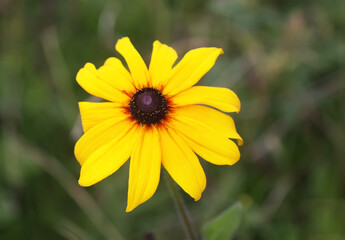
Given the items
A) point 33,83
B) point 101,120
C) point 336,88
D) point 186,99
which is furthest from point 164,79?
point 33,83

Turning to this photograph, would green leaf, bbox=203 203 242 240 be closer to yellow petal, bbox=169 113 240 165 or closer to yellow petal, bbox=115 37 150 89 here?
yellow petal, bbox=169 113 240 165

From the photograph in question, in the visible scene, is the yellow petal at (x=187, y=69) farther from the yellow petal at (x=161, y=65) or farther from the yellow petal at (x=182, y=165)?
the yellow petal at (x=182, y=165)

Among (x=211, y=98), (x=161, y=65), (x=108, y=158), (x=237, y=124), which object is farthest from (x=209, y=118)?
(x=237, y=124)

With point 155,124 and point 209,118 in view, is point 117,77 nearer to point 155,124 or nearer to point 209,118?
point 155,124

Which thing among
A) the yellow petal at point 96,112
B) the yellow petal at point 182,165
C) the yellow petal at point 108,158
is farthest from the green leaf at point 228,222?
the yellow petal at point 96,112

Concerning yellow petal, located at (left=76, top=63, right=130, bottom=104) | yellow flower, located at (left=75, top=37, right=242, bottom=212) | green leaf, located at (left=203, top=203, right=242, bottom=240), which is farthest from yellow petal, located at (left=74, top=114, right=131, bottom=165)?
green leaf, located at (left=203, top=203, right=242, bottom=240)

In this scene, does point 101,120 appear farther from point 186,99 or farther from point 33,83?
point 33,83
